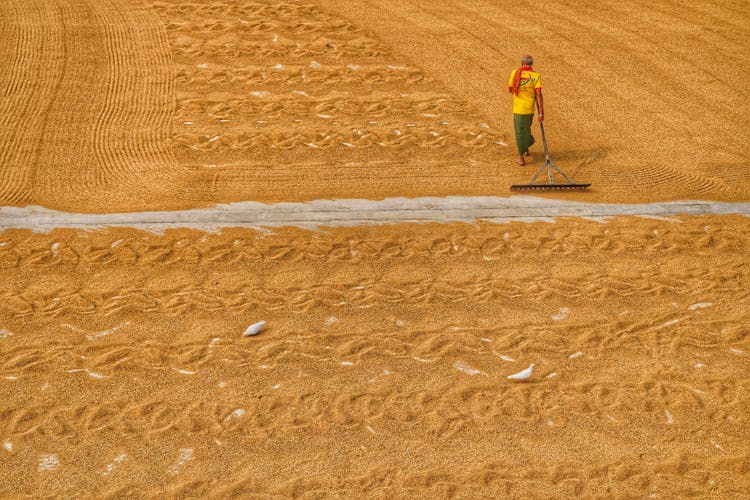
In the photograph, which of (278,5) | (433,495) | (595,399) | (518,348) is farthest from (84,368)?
(278,5)

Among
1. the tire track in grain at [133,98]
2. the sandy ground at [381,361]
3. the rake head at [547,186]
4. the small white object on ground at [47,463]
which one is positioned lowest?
the small white object on ground at [47,463]

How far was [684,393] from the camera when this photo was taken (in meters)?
7.52

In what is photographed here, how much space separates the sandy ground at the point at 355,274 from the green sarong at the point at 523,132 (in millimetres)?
468

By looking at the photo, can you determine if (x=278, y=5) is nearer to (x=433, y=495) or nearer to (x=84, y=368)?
(x=84, y=368)

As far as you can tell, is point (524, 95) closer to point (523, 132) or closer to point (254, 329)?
point (523, 132)

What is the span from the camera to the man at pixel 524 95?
36.2 ft

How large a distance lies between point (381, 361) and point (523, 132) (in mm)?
4970

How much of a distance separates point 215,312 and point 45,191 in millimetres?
3508

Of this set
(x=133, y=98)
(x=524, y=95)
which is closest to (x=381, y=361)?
(x=524, y=95)

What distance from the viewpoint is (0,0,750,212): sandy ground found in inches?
429

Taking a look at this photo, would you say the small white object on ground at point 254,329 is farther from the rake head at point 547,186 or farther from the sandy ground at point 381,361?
the rake head at point 547,186

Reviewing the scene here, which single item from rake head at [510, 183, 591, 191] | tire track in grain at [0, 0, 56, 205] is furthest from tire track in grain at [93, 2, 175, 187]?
rake head at [510, 183, 591, 191]

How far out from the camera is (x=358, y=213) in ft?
33.4

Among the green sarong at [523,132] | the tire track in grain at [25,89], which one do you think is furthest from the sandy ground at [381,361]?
the green sarong at [523,132]
